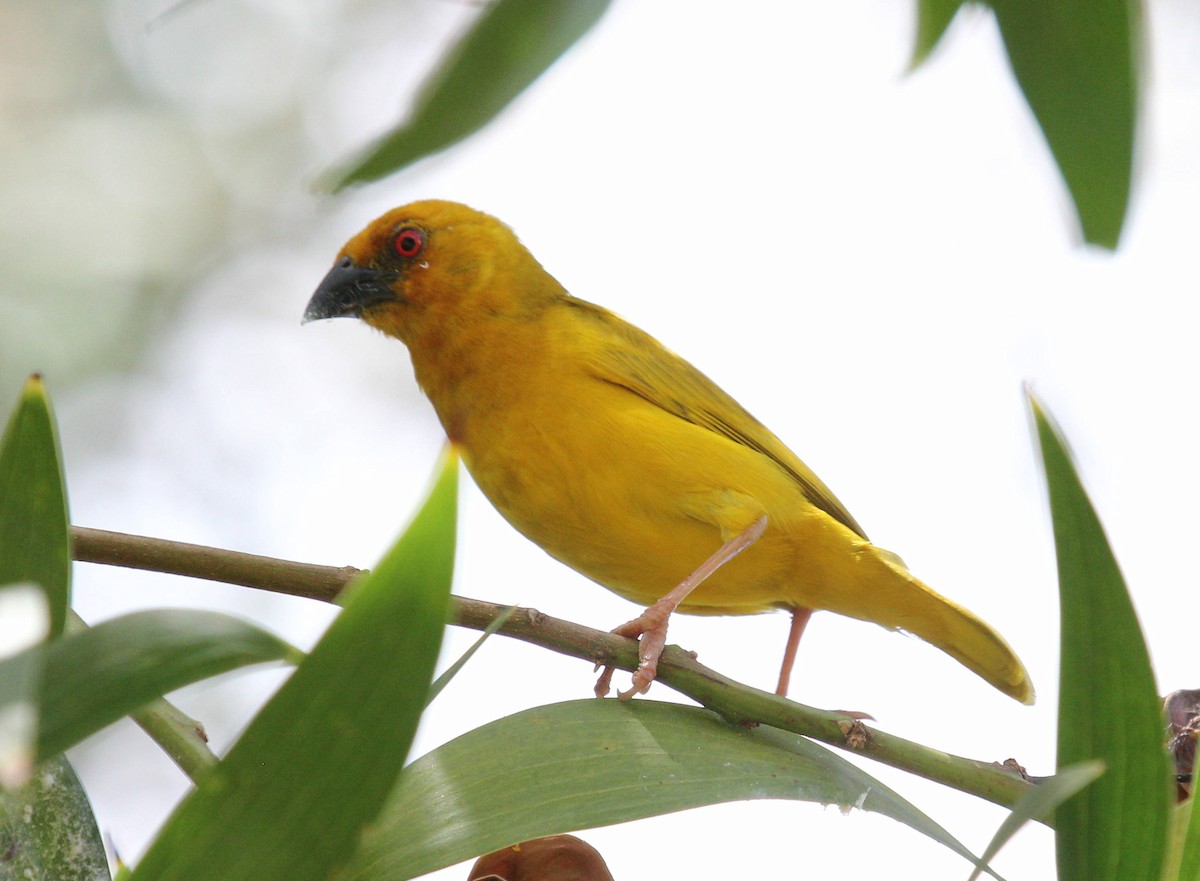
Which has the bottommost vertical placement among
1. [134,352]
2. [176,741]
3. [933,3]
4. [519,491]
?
[176,741]

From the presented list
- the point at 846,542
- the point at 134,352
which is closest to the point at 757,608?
the point at 846,542

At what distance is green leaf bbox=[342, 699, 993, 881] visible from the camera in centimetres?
141

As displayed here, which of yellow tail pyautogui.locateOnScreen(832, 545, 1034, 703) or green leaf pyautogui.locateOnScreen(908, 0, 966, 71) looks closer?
green leaf pyautogui.locateOnScreen(908, 0, 966, 71)

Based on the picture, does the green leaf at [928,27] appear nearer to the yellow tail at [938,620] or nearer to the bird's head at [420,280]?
the yellow tail at [938,620]

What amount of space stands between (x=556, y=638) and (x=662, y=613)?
3.48 ft

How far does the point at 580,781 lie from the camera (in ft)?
4.89

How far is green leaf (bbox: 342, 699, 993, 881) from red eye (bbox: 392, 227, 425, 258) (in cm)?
234

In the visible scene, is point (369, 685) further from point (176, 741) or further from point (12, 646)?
point (176, 741)

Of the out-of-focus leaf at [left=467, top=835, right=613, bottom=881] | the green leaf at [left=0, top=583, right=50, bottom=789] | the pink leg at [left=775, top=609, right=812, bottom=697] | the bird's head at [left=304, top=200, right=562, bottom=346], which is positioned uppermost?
the bird's head at [left=304, top=200, right=562, bottom=346]

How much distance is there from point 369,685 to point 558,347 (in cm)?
227

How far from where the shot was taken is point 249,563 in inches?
61.6

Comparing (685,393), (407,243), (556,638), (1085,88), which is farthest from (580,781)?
(407,243)

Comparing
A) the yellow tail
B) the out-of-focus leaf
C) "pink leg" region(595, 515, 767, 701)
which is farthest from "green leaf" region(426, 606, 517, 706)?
the yellow tail

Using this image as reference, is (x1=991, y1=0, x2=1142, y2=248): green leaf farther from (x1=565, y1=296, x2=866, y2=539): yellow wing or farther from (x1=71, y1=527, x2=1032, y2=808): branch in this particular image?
(x1=565, y1=296, x2=866, y2=539): yellow wing
